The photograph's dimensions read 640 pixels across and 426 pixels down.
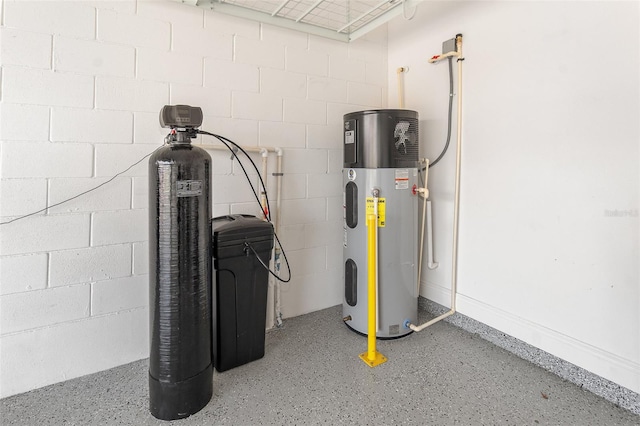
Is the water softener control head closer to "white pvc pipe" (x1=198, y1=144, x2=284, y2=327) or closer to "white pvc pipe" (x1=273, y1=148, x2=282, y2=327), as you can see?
"white pvc pipe" (x1=198, y1=144, x2=284, y2=327)

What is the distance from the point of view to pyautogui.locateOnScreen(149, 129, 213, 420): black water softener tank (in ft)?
5.00

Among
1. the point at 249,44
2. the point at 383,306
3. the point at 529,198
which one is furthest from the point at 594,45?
the point at 249,44

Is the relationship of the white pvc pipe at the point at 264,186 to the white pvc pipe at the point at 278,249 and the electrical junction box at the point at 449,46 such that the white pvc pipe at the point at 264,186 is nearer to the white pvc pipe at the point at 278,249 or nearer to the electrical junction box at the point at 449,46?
the white pvc pipe at the point at 278,249

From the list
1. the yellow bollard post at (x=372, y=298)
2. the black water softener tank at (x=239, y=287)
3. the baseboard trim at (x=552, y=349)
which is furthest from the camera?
the yellow bollard post at (x=372, y=298)

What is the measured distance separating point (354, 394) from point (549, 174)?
1.61 m

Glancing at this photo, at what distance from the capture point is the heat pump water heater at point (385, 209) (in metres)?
2.14

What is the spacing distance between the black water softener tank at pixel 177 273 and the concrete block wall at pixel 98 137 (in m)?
0.53

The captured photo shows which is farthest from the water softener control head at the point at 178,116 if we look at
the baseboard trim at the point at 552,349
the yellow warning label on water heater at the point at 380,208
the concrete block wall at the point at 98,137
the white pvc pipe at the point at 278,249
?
the baseboard trim at the point at 552,349

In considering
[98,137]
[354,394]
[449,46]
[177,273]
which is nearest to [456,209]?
[449,46]

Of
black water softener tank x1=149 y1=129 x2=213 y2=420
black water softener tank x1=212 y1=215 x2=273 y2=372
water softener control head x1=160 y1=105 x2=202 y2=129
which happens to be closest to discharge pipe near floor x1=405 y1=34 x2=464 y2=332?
black water softener tank x1=212 y1=215 x2=273 y2=372

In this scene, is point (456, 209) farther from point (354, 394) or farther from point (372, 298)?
point (354, 394)

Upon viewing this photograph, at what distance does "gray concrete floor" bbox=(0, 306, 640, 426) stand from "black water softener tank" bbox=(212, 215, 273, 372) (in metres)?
0.14

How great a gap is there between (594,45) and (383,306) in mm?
1830

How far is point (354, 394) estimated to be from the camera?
174 cm
